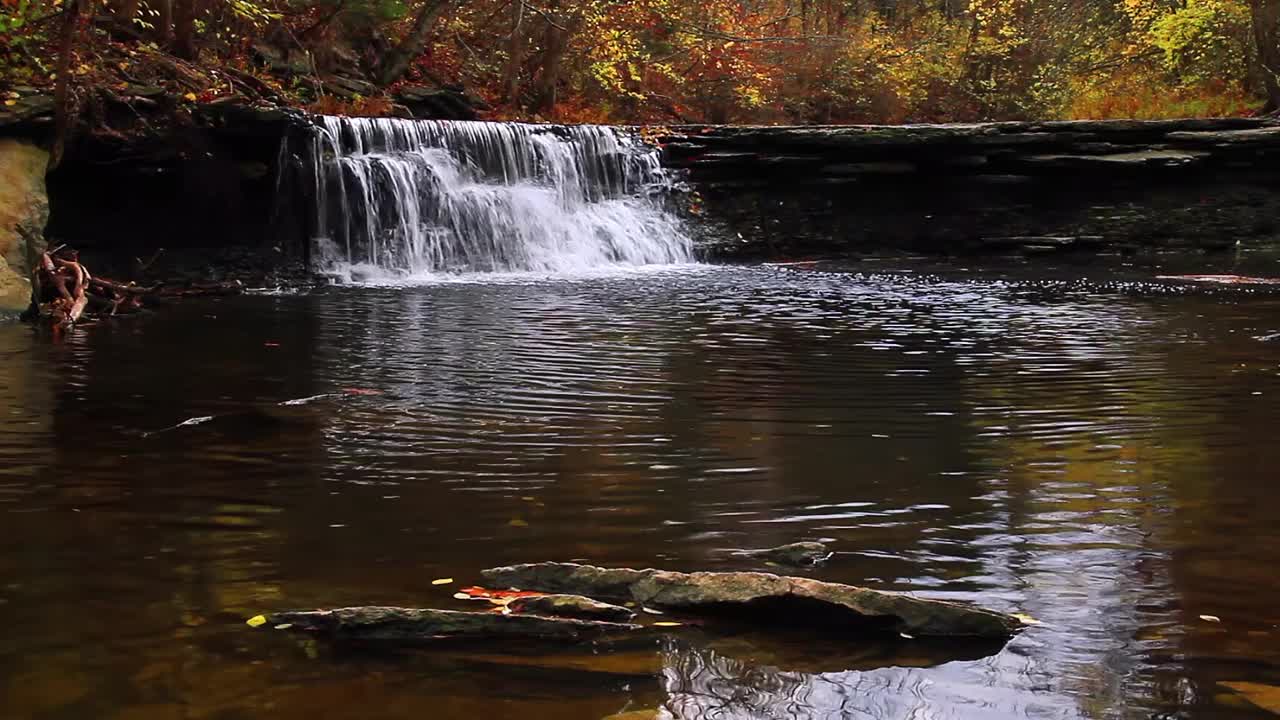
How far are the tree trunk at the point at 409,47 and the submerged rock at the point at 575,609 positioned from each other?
21.6 metres

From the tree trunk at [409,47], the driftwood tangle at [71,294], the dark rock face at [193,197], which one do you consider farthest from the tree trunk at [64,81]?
the tree trunk at [409,47]

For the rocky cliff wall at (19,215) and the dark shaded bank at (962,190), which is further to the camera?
the dark shaded bank at (962,190)

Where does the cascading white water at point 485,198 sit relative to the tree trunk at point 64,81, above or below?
below

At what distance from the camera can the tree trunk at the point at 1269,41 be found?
27.6 meters

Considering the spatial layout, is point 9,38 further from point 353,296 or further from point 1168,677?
point 1168,677

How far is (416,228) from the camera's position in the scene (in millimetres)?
20000

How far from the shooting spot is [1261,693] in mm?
3217

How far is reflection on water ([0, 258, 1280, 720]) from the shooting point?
10.8 ft

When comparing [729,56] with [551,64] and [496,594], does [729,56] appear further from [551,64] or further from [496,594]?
[496,594]

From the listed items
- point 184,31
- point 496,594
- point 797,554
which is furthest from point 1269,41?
point 496,594

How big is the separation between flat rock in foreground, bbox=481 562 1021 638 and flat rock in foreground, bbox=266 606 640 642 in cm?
32

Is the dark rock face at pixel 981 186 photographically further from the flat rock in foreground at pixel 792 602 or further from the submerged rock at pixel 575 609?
the submerged rock at pixel 575 609

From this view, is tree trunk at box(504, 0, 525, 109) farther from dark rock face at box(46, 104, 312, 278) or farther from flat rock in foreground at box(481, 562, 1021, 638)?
flat rock in foreground at box(481, 562, 1021, 638)

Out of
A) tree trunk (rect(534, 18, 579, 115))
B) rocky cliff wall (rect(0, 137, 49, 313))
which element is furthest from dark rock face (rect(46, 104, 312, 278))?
tree trunk (rect(534, 18, 579, 115))
